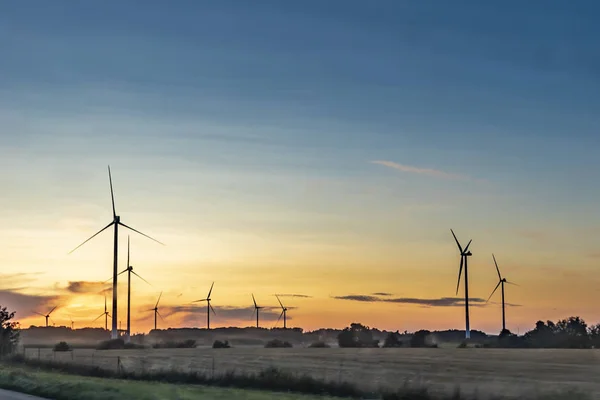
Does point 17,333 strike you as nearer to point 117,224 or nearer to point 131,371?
point 117,224

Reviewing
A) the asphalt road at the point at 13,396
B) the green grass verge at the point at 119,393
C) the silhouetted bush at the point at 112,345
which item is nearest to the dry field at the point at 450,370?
the green grass verge at the point at 119,393

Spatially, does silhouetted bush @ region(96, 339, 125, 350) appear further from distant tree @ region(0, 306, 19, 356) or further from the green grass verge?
the green grass verge

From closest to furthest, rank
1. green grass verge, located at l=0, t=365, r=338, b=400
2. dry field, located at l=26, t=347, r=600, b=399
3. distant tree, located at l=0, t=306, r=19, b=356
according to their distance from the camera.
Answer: green grass verge, located at l=0, t=365, r=338, b=400 < dry field, located at l=26, t=347, r=600, b=399 < distant tree, located at l=0, t=306, r=19, b=356

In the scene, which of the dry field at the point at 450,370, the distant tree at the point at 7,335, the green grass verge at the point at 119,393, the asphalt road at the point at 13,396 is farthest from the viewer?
the distant tree at the point at 7,335

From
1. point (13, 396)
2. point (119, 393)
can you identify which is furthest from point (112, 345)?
point (119, 393)

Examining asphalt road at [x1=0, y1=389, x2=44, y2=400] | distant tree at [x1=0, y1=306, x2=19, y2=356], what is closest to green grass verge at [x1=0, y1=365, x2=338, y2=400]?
asphalt road at [x1=0, y1=389, x2=44, y2=400]

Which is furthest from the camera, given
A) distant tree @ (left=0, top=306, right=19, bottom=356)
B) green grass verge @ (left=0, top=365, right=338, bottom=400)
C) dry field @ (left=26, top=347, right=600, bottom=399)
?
distant tree @ (left=0, top=306, right=19, bottom=356)

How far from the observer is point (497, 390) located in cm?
4559

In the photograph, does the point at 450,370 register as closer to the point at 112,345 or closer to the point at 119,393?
the point at 119,393

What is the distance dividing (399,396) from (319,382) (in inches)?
307

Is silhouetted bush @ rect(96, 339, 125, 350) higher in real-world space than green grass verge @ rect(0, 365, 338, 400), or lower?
higher

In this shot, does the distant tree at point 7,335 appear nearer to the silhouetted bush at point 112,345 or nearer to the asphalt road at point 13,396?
the silhouetted bush at point 112,345

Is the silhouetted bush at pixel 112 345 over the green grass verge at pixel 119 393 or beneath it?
over

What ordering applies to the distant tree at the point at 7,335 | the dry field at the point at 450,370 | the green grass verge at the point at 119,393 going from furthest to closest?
the distant tree at the point at 7,335, the dry field at the point at 450,370, the green grass verge at the point at 119,393
